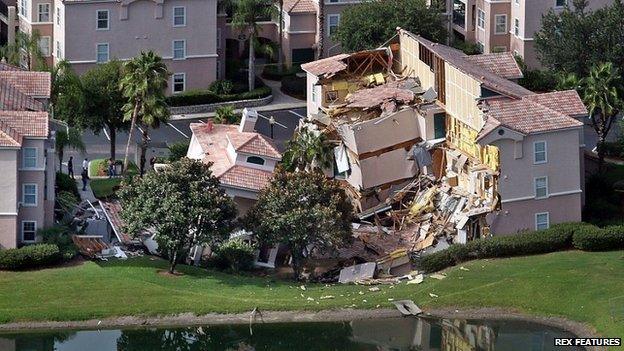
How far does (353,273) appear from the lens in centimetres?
10912

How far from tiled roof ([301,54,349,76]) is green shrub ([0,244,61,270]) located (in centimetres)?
2531

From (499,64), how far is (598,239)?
652 inches

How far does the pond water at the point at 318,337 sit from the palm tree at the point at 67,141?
69.3 ft

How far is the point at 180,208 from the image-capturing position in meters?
105

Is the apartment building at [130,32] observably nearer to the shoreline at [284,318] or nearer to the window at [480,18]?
the window at [480,18]

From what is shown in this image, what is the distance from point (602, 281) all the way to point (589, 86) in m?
18.0

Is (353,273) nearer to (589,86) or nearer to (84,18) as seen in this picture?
(589,86)

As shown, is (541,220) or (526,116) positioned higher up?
(526,116)

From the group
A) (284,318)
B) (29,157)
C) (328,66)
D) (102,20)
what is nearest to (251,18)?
(102,20)

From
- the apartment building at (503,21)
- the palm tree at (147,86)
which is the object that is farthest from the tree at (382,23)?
the palm tree at (147,86)

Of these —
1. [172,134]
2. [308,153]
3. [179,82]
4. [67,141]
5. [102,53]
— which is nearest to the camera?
[308,153]

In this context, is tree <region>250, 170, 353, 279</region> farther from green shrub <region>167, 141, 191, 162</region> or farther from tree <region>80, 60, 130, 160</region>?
tree <region>80, 60, 130, 160</region>

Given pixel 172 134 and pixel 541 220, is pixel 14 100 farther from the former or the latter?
pixel 541 220

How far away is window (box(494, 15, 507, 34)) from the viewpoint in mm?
140625
